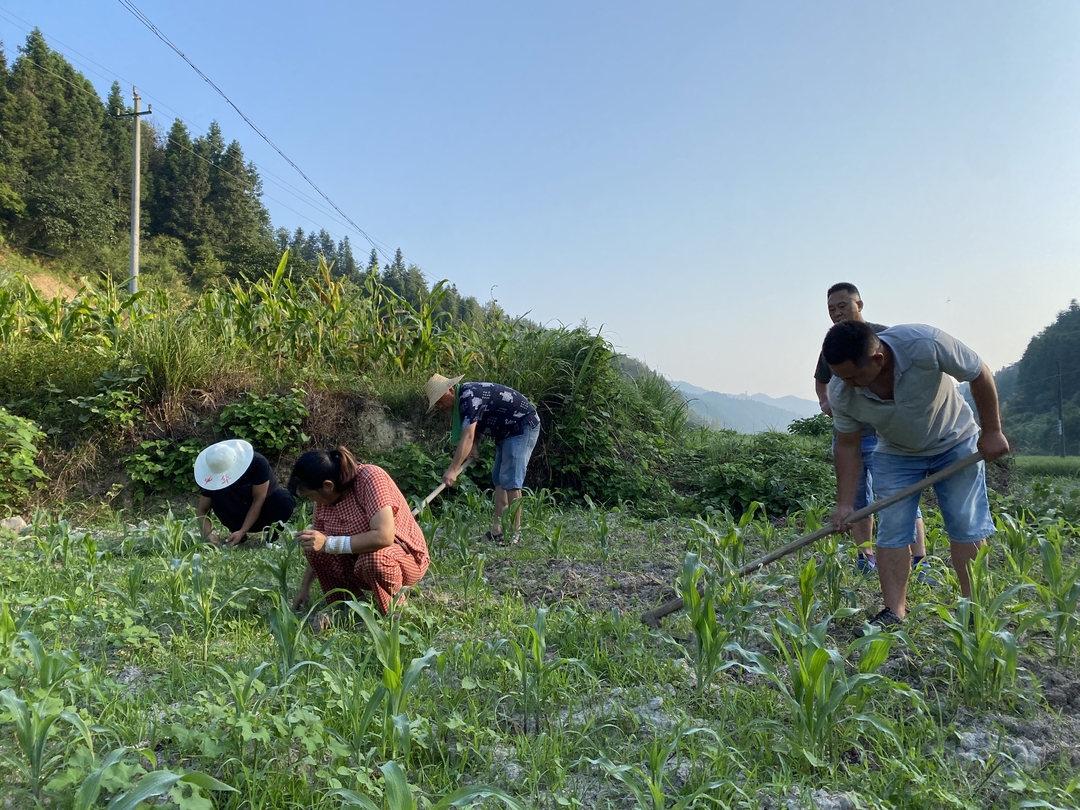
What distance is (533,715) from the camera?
7.07 feet

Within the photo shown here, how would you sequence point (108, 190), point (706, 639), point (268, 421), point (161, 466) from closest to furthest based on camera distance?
1. point (706, 639)
2. point (161, 466)
3. point (268, 421)
4. point (108, 190)

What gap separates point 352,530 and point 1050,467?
11.4 m

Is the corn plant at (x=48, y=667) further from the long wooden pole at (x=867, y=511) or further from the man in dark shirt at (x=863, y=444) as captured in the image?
the man in dark shirt at (x=863, y=444)

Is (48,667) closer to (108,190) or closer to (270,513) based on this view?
(270,513)

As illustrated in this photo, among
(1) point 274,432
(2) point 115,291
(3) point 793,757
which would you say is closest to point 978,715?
(3) point 793,757

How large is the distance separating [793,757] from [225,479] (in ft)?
12.7

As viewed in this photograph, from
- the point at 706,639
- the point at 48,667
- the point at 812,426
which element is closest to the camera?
the point at 48,667

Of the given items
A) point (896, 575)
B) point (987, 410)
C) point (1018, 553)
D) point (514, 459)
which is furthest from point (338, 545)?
point (1018, 553)

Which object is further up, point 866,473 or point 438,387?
point 438,387

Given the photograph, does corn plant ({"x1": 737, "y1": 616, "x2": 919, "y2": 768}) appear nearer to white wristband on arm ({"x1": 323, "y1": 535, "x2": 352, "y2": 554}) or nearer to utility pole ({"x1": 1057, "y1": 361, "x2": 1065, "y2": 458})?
white wristband on arm ({"x1": 323, "y1": 535, "x2": 352, "y2": 554})

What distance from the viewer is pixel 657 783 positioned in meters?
1.63

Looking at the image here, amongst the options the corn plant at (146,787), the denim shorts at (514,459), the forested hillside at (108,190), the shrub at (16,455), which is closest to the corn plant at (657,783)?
the corn plant at (146,787)

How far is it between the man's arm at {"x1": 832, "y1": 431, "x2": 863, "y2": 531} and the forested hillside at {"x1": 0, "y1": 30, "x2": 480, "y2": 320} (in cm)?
2749

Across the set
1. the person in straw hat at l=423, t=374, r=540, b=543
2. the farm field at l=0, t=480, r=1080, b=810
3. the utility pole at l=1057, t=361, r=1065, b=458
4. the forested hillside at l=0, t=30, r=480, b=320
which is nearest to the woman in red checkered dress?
the farm field at l=0, t=480, r=1080, b=810
